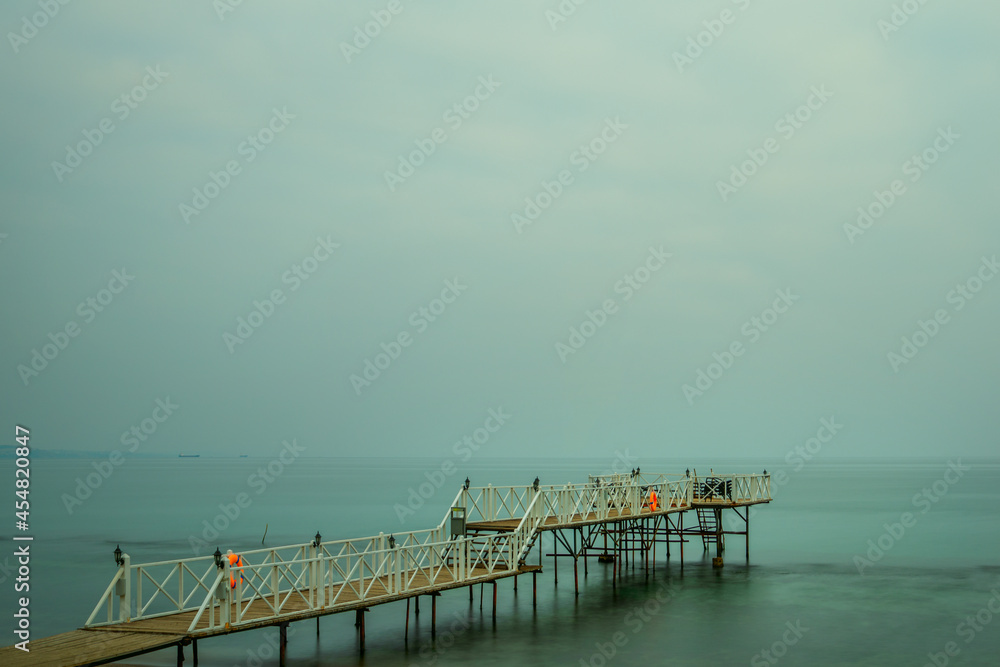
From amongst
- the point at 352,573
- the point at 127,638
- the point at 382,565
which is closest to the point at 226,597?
the point at 127,638

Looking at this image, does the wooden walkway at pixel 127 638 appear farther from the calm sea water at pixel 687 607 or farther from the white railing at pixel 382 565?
the calm sea water at pixel 687 607

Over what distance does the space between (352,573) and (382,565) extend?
20.5 feet

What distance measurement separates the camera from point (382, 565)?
2655 cm

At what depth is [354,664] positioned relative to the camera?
83.4ft

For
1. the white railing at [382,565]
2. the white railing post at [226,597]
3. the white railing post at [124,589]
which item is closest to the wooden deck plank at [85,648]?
the white railing at [382,565]

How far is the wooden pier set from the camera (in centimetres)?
2062

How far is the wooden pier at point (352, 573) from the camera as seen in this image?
20625 millimetres

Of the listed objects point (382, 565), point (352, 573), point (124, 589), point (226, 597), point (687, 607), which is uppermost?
point (382, 565)

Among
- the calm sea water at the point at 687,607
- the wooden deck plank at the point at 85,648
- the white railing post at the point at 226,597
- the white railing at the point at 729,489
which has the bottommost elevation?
the calm sea water at the point at 687,607

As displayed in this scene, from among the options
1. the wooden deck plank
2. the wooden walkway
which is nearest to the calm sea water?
the wooden walkway

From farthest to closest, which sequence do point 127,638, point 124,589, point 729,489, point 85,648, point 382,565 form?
point 729,489 < point 382,565 < point 124,589 < point 127,638 < point 85,648

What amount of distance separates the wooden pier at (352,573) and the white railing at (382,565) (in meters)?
0.05

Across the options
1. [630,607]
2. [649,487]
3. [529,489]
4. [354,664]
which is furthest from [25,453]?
[649,487]

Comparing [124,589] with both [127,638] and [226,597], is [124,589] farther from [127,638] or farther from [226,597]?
[226,597]
